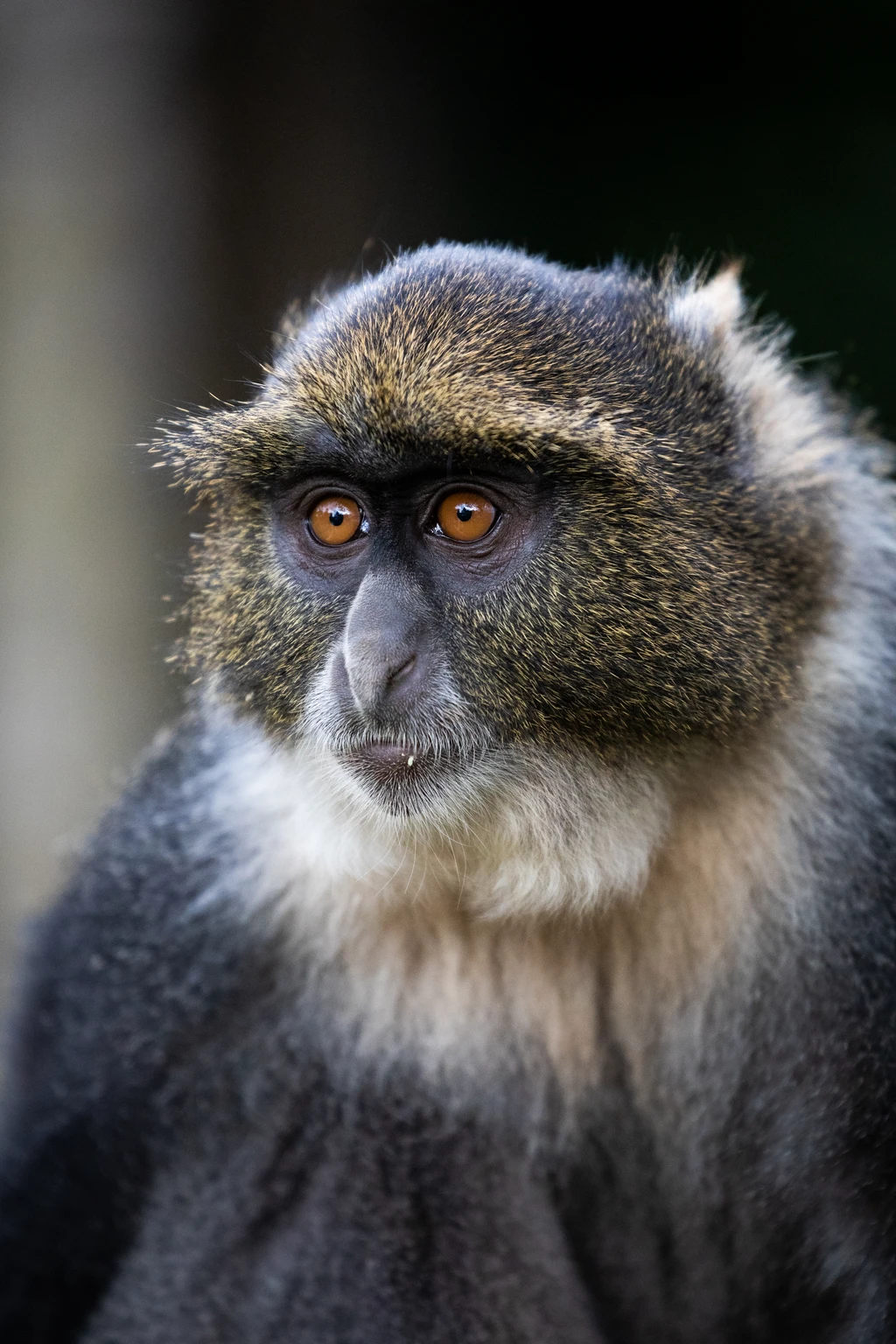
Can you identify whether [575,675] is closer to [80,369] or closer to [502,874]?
[502,874]

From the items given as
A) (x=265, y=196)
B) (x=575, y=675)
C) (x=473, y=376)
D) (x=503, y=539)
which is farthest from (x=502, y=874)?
(x=265, y=196)

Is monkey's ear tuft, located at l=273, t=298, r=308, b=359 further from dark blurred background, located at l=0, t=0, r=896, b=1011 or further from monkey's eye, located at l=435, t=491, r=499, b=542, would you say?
dark blurred background, located at l=0, t=0, r=896, b=1011

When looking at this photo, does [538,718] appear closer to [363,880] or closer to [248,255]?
[363,880]

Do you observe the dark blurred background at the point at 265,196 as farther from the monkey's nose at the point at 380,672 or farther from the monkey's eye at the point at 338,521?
the monkey's nose at the point at 380,672

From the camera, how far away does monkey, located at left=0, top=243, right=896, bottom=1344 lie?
8.34 ft

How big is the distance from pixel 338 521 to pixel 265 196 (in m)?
3.69

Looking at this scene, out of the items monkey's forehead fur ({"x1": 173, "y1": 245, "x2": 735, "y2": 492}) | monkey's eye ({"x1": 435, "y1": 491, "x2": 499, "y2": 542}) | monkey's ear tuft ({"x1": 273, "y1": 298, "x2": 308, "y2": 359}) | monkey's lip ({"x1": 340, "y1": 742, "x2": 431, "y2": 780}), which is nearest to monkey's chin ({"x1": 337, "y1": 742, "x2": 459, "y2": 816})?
monkey's lip ({"x1": 340, "y1": 742, "x2": 431, "y2": 780})

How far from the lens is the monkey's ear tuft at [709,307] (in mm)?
2898

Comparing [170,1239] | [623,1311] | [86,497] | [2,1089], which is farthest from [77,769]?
[623,1311]

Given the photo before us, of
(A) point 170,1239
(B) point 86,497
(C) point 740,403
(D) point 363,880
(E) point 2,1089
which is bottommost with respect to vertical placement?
(A) point 170,1239

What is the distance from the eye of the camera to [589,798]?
2619 millimetres

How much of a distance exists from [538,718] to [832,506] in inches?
28.4

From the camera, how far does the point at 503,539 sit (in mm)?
2547

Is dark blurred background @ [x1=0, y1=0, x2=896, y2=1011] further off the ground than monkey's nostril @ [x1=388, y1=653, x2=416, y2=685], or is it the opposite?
dark blurred background @ [x1=0, y1=0, x2=896, y2=1011]
